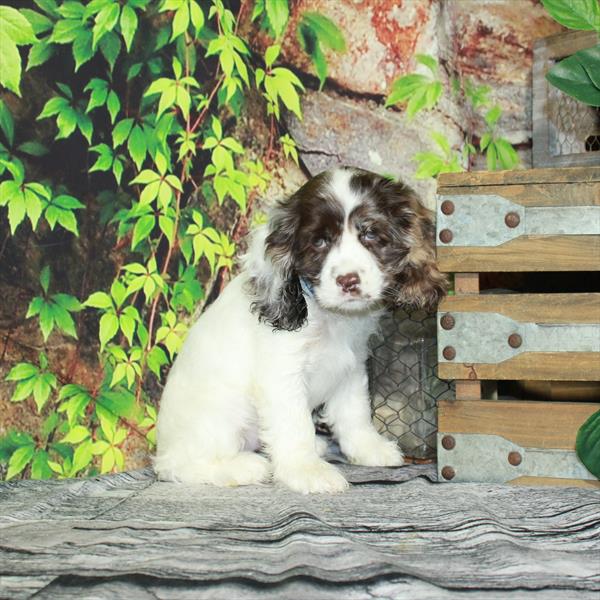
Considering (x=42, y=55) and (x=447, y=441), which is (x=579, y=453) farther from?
(x=42, y=55)

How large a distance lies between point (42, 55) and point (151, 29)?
51 cm

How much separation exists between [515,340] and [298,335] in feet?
2.54

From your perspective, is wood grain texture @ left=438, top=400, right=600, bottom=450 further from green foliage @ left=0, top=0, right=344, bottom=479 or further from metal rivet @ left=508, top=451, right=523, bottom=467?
green foliage @ left=0, top=0, right=344, bottom=479

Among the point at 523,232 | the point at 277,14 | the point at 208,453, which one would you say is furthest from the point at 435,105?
the point at 208,453

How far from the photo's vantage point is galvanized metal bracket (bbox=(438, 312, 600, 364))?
8.92 feet

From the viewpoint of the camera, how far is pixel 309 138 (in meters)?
3.92

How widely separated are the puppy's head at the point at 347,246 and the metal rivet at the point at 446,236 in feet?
0.36

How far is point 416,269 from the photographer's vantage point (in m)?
2.89

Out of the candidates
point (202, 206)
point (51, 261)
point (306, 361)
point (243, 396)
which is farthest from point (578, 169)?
point (51, 261)

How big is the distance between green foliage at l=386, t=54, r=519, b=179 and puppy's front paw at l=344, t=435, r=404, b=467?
1403mm

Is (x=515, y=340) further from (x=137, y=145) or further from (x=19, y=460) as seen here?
(x=19, y=460)

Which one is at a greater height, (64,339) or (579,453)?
(64,339)

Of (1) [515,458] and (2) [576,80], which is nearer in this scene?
(2) [576,80]

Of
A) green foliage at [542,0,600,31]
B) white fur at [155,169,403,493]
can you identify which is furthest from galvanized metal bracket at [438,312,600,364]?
green foliage at [542,0,600,31]
